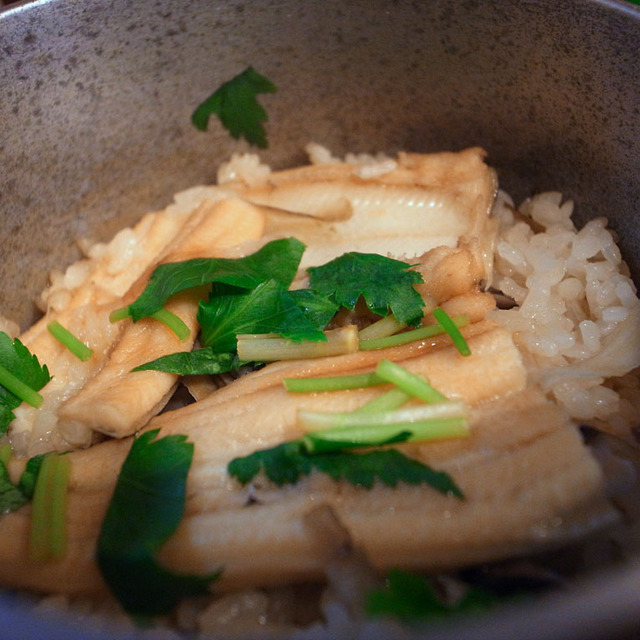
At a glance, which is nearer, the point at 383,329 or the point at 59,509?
the point at 59,509

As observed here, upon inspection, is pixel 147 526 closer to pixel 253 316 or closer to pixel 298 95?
pixel 253 316

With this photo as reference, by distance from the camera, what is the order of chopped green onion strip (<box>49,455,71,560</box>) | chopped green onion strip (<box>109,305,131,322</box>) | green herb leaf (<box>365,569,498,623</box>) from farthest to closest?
chopped green onion strip (<box>109,305,131,322</box>) → chopped green onion strip (<box>49,455,71,560</box>) → green herb leaf (<box>365,569,498,623</box>)

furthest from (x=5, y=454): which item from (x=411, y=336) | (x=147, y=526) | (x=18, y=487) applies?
(x=411, y=336)

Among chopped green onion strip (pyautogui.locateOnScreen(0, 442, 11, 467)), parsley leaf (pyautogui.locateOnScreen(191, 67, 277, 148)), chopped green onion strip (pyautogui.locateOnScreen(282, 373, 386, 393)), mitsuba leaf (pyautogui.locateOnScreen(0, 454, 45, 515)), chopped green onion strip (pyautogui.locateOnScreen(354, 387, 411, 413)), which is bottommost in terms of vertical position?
mitsuba leaf (pyautogui.locateOnScreen(0, 454, 45, 515))

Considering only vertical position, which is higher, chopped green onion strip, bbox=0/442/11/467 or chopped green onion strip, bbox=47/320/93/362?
chopped green onion strip, bbox=47/320/93/362

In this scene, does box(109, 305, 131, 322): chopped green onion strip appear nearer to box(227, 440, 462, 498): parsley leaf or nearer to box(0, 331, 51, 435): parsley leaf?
box(0, 331, 51, 435): parsley leaf

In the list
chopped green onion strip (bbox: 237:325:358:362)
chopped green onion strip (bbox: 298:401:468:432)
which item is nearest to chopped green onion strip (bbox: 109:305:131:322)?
chopped green onion strip (bbox: 237:325:358:362)
